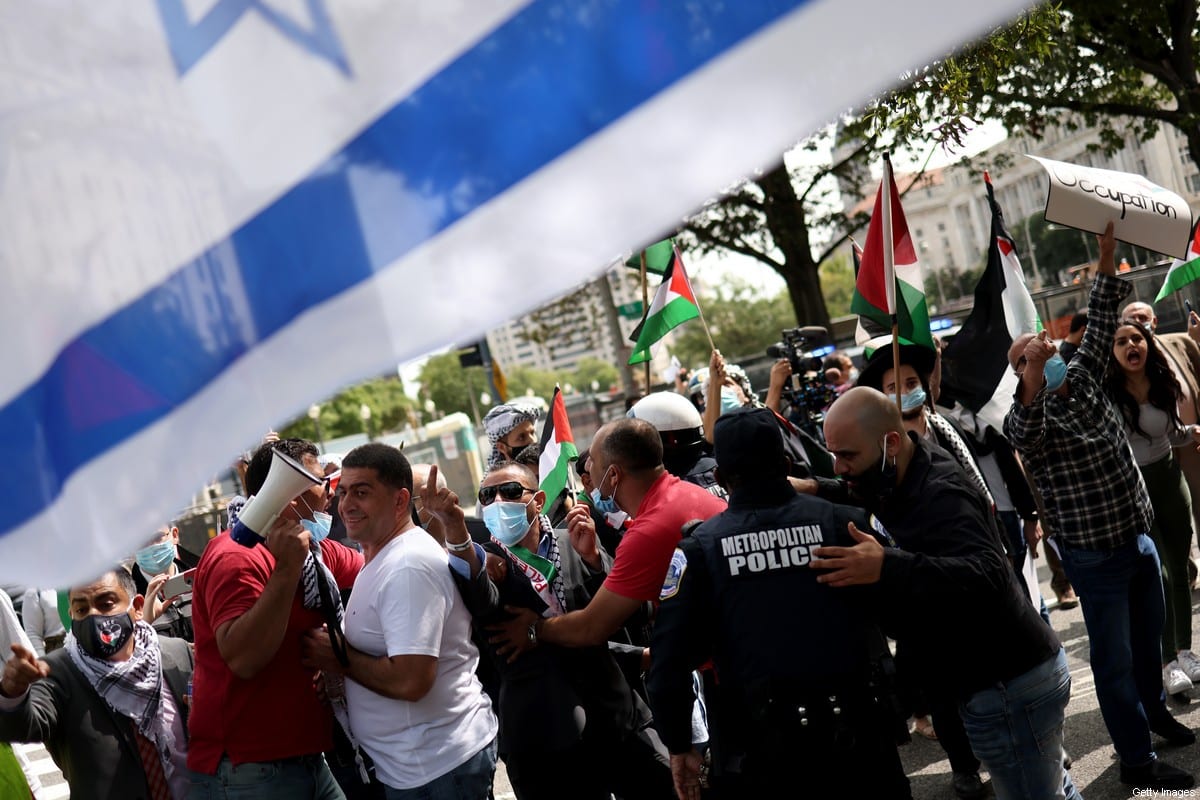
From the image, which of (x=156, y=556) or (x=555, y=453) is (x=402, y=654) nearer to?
(x=555, y=453)

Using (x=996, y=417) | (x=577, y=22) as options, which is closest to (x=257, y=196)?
(x=577, y=22)

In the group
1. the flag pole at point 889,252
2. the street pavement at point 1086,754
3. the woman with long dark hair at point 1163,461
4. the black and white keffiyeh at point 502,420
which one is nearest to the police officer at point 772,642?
the flag pole at point 889,252

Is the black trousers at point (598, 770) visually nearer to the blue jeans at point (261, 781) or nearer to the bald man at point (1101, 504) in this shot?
the blue jeans at point (261, 781)

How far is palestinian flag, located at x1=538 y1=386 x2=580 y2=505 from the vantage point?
5.72 m

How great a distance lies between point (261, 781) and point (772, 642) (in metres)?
1.75

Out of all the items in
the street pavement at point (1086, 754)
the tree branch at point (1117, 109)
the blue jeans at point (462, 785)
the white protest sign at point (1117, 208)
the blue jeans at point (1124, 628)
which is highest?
the tree branch at point (1117, 109)

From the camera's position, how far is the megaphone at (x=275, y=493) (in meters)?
3.15

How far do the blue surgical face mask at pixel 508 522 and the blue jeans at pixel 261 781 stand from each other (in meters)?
1.22

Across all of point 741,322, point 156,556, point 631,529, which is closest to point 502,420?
point 156,556

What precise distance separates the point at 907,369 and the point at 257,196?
470 cm

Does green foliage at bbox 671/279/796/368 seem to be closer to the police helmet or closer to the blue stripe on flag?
the police helmet

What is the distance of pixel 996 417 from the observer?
6160mm

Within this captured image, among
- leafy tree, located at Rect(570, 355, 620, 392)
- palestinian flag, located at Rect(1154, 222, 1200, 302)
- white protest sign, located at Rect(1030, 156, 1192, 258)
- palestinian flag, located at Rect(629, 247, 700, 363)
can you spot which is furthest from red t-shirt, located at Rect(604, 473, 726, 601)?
leafy tree, located at Rect(570, 355, 620, 392)

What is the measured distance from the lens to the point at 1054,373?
5.15 meters
